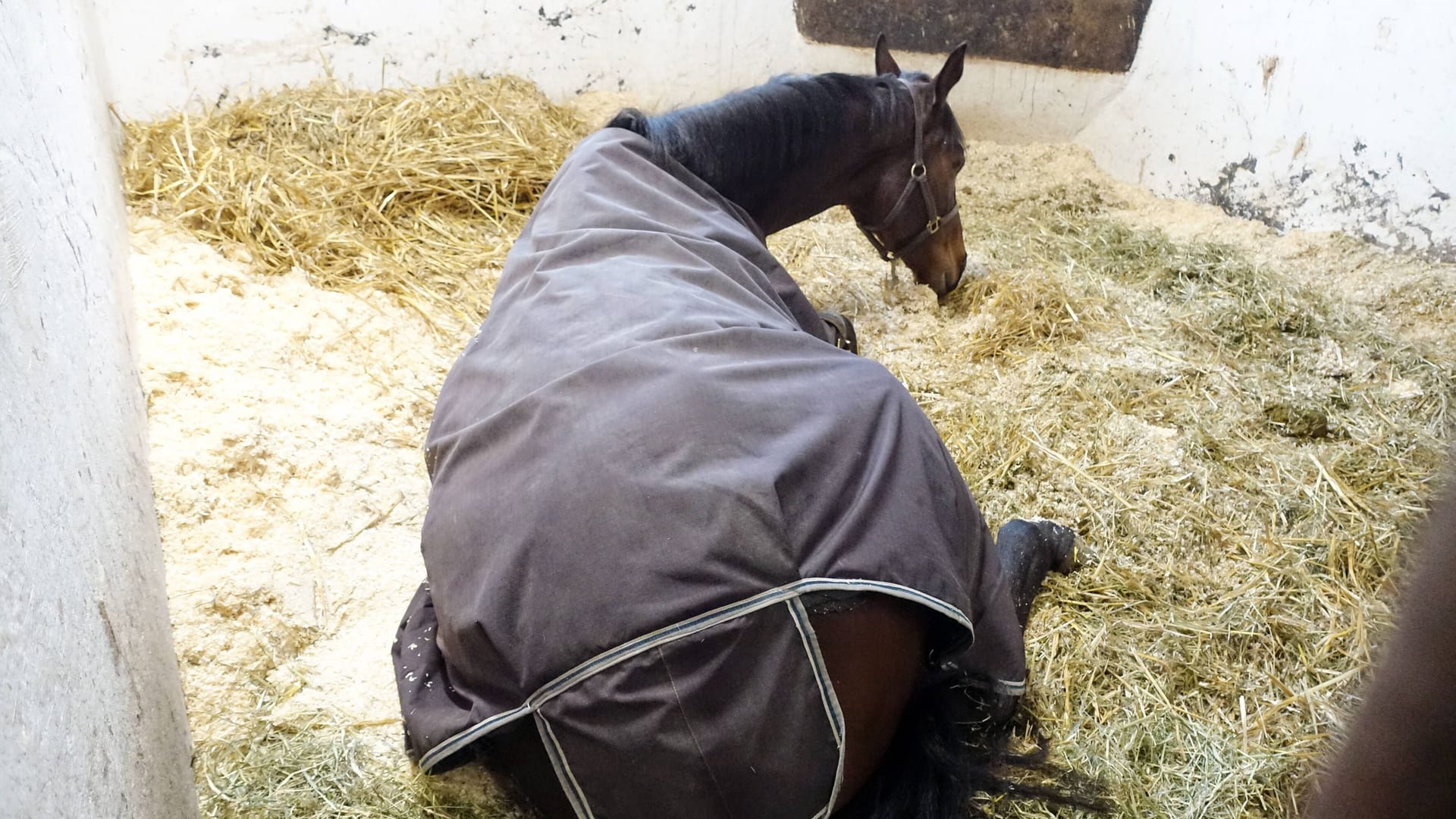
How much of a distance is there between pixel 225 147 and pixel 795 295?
241 cm

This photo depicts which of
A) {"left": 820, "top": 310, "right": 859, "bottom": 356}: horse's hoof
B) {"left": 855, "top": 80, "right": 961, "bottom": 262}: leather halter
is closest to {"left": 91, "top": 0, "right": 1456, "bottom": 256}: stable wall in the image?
{"left": 855, "top": 80, "right": 961, "bottom": 262}: leather halter

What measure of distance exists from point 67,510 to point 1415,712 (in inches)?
50.2

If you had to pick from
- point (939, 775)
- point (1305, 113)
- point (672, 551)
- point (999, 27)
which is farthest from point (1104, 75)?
point (672, 551)

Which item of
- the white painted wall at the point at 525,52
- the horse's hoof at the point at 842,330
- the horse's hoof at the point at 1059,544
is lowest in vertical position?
the horse's hoof at the point at 1059,544

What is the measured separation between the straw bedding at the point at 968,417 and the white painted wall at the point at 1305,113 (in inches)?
5.9

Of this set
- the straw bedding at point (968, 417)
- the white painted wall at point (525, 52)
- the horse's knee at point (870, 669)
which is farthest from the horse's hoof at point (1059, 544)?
the white painted wall at point (525, 52)

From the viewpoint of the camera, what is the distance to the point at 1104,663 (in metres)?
1.82

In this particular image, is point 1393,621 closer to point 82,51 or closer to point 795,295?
point 795,295

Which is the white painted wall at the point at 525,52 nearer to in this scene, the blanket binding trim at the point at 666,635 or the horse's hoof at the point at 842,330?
the horse's hoof at the point at 842,330

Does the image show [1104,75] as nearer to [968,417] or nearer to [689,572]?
[968,417]

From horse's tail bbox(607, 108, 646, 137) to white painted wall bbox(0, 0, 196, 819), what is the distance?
1.11m

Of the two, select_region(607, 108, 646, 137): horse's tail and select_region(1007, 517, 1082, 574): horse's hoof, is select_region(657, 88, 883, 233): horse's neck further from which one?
select_region(1007, 517, 1082, 574): horse's hoof

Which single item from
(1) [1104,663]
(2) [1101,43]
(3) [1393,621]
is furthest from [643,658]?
(2) [1101,43]

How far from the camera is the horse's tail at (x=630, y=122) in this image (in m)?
2.10
